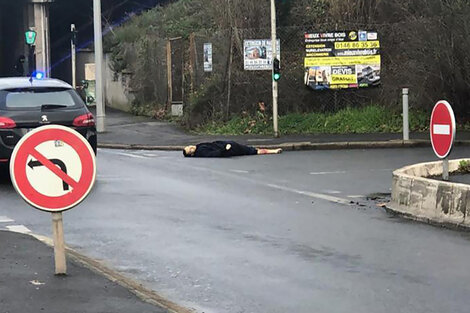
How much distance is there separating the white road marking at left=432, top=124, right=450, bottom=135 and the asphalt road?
123cm

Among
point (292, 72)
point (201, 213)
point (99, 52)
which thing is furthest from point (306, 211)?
point (99, 52)

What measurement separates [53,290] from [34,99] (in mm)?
7525

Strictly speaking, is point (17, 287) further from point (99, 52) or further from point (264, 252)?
point (99, 52)

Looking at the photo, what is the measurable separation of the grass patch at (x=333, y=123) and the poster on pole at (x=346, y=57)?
0.90m

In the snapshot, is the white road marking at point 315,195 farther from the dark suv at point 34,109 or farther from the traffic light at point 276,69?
the traffic light at point 276,69

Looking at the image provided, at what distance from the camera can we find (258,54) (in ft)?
78.7

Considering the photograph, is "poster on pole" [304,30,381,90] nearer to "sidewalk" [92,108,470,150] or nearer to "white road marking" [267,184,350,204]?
"sidewalk" [92,108,470,150]

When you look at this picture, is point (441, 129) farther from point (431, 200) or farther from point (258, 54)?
point (258, 54)

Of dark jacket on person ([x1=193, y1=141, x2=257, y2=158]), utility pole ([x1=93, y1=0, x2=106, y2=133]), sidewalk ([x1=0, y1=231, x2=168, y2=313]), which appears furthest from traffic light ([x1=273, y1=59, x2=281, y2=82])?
sidewalk ([x1=0, y1=231, x2=168, y2=313])

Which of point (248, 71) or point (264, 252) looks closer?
point (264, 252)

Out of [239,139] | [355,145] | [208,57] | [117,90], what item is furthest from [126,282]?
[117,90]

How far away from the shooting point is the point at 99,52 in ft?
87.1

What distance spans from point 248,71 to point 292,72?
1.38 metres

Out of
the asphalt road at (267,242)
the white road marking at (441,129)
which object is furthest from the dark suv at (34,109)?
the white road marking at (441,129)
